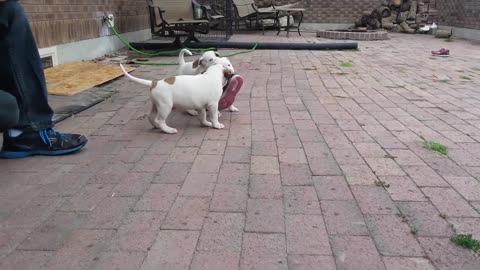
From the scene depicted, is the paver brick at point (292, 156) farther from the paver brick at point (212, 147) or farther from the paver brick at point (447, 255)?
the paver brick at point (447, 255)

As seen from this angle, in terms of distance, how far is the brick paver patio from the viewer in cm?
177

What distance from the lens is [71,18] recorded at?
6.29 metres

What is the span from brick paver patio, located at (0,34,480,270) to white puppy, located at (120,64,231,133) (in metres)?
0.15

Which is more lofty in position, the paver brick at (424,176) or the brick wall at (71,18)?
the brick wall at (71,18)

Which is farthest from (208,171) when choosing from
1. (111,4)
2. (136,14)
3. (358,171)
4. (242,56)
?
(136,14)

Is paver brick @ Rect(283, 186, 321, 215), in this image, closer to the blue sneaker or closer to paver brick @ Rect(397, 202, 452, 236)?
paver brick @ Rect(397, 202, 452, 236)

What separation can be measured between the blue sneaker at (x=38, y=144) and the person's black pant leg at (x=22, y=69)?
2.6 inches

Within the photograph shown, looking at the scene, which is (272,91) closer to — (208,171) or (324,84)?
(324,84)

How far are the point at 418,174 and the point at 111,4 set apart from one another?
21.6 feet

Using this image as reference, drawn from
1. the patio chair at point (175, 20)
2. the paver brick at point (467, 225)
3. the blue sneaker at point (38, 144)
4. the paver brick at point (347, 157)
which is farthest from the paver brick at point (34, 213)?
the patio chair at point (175, 20)

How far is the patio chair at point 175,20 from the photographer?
7.55 meters

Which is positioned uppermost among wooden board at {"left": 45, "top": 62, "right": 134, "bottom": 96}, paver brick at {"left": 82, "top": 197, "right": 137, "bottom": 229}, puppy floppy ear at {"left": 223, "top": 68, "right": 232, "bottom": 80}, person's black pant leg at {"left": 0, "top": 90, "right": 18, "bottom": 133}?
person's black pant leg at {"left": 0, "top": 90, "right": 18, "bottom": 133}

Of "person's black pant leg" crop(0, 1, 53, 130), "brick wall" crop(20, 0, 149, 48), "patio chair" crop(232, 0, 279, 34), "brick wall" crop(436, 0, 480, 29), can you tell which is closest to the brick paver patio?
"person's black pant leg" crop(0, 1, 53, 130)

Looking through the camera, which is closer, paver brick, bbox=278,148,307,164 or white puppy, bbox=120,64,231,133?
paver brick, bbox=278,148,307,164
